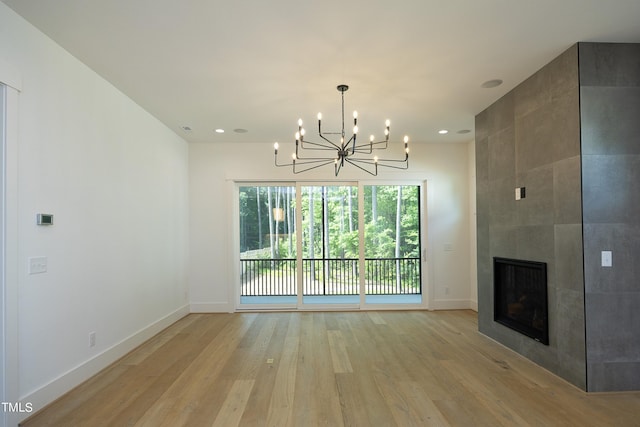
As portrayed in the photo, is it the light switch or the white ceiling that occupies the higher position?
the white ceiling

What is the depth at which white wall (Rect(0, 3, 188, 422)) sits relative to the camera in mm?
2396

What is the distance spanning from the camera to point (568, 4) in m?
2.25

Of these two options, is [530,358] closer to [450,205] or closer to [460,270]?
[460,270]

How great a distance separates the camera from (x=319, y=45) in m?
2.69

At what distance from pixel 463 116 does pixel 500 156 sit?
35.8 inches

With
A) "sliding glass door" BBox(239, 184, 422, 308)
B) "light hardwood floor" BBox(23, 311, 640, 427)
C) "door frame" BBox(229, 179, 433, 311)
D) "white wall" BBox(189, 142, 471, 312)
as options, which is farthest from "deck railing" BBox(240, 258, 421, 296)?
"light hardwood floor" BBox(23, 311, 640, 427)

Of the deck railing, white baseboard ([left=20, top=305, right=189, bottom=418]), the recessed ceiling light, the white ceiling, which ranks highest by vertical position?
the white ceiling

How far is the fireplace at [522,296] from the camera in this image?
3195mm

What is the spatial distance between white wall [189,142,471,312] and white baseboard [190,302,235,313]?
0.05 feet

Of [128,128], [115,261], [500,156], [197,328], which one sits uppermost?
[128,128]

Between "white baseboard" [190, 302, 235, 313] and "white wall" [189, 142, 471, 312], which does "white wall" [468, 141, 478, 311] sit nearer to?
"white wall" [189, 142, 471, 312]

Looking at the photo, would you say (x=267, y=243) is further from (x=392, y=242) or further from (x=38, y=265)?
(x=38, y=265)


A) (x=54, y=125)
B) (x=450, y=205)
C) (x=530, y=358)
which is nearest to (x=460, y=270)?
(x=450, y=205)

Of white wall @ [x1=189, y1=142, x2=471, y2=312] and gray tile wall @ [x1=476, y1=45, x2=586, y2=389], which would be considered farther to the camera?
white wall @ [x1=189, y1=142, x2=471, y2=312]
